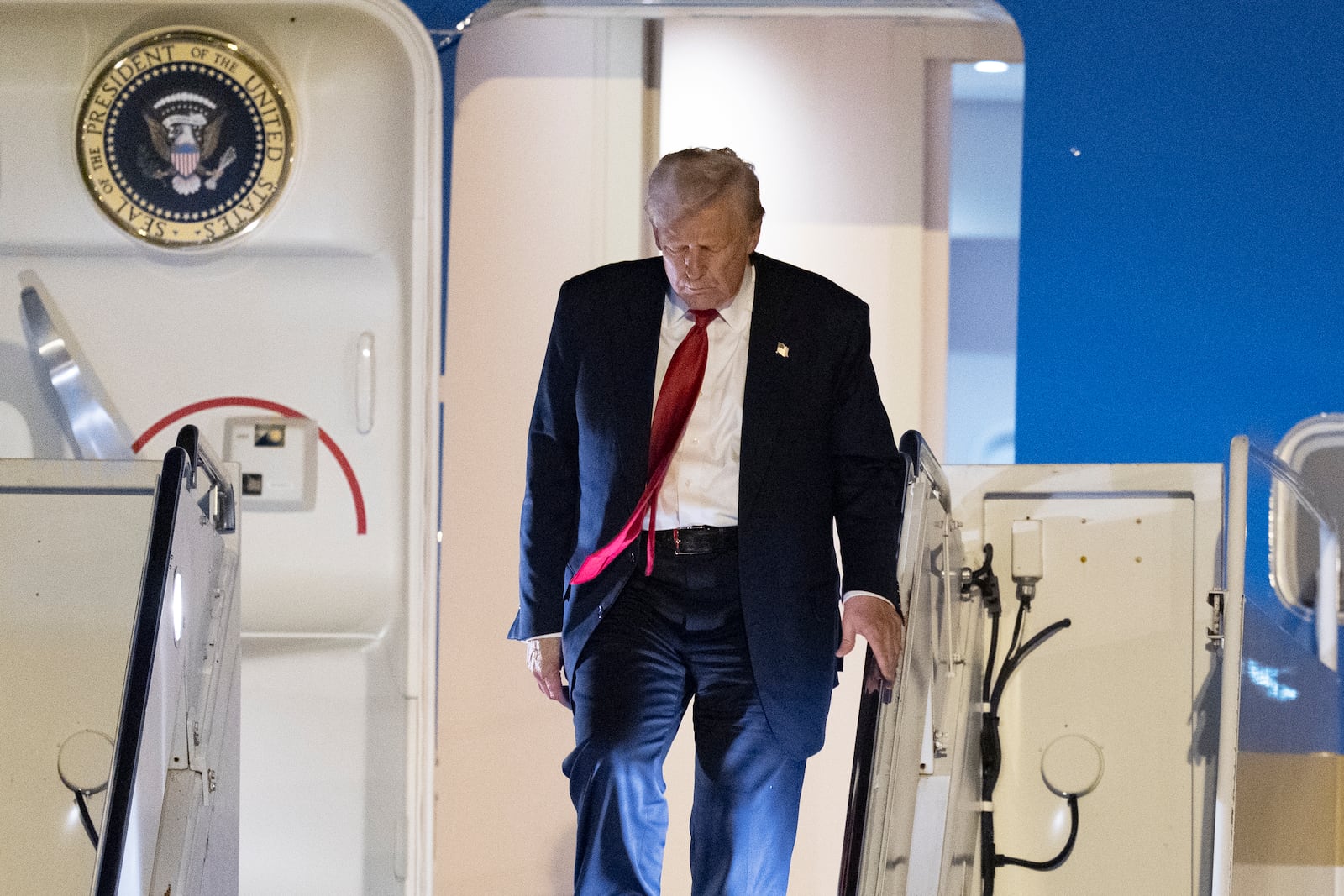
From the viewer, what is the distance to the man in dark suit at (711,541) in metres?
2.73

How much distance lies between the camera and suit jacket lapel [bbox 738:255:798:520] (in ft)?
9.07

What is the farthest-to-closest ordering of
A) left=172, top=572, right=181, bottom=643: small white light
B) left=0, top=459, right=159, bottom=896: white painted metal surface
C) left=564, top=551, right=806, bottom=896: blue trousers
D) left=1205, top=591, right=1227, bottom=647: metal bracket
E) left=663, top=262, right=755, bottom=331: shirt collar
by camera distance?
left=0, top=459, right=159, bottom=896: white painted metal surface → left=1205, top=591, right=1227, bottom=647: metal bracket → left=663, top=262, right=755, bottom=331: shirt collar → left=564, top=551, right=806, bottom=896: blue trousers → left=172, top=572, right=181, bottom=643: small white light

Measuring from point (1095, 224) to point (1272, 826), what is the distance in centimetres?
143

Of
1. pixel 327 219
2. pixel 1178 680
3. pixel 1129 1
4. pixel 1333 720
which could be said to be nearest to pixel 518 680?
pixel 327 219

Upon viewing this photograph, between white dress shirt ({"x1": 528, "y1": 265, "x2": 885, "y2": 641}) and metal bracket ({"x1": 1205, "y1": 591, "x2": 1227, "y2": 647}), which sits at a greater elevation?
white dress shirt ({"x1": 528, "y1": 265, "x2": 885, "y2": 641})

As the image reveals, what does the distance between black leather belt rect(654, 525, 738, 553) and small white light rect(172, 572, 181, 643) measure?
75 cm

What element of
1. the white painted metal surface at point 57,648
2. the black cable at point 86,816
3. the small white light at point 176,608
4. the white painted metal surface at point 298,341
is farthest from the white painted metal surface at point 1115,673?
the black cable at point 86,816

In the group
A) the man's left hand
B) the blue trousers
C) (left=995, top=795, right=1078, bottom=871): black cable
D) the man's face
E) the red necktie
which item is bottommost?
(left=995, top=795, right=1078, bottom=871): black cable

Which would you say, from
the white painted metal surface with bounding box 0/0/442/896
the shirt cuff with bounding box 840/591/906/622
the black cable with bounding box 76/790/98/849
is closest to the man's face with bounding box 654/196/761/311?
the shirt cuff with bounding box 840/591/906/622

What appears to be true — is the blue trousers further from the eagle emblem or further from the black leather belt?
the eagle emblem

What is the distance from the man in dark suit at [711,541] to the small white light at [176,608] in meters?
0.62

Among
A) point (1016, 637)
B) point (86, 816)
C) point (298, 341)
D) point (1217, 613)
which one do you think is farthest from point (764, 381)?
point (86, 816)

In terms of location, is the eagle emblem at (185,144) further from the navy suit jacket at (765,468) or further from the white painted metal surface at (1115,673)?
the white painted metal surface at (1115,673)

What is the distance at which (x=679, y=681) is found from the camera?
281 cm
